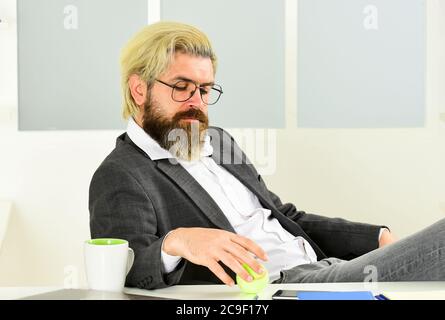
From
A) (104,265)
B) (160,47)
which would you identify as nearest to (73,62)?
(160,47)

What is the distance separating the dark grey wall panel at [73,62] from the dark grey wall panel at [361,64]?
77 centimetres

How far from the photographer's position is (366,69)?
8.64 feet

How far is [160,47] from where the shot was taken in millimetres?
1676

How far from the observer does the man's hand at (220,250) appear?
96 centimetres

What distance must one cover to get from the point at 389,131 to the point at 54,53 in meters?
1.51

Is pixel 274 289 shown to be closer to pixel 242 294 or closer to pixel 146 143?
pixel 242 294

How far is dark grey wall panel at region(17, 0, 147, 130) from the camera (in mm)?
2381

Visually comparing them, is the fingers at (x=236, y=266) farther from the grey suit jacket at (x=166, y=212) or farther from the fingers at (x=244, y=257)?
the grey suit jacket at (x=166, y=212)

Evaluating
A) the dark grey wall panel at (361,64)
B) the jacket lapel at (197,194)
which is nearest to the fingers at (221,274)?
the jacket lapel at (197,194)

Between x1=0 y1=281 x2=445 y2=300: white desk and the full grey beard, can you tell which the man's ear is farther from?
x1=0 y1=281 x2=445 y2=300: white desk

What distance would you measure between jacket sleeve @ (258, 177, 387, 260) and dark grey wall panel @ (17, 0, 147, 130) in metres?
1.07

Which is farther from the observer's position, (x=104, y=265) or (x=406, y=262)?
(x=406, y=262)

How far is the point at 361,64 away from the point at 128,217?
1698mm
